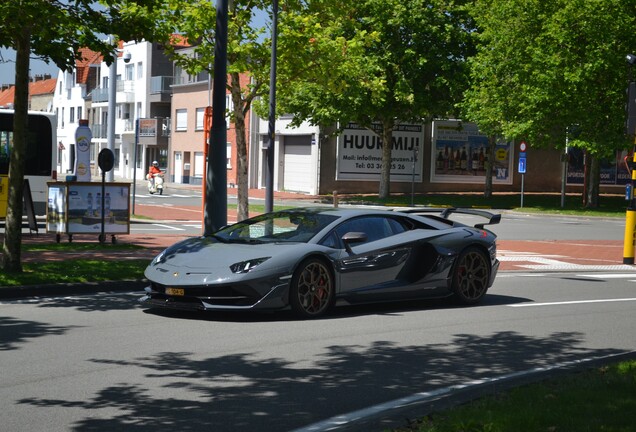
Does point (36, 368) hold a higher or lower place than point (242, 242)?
lower

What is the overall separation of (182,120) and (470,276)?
2402 inches

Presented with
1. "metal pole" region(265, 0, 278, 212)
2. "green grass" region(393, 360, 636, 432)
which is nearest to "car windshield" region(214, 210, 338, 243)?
"green grass" region(393, 360, 636, 432)

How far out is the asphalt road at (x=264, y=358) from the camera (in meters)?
6.66

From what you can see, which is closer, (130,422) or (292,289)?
(130,422)

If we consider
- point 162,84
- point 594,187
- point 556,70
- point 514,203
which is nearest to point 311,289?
point 556,70

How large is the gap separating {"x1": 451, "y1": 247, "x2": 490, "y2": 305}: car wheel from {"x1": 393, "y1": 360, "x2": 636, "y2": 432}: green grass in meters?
5.12

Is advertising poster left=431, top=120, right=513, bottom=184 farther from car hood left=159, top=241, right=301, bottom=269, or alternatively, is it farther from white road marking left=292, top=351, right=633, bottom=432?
white road marking left=292, top=351, right=633, bottom=432

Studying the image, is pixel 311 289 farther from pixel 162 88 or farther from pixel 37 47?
pixel 162 88

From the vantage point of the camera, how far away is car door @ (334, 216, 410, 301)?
1155cm

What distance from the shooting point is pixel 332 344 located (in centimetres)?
956

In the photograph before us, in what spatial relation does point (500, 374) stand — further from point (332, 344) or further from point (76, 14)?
point (76, 14)

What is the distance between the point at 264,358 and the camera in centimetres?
874

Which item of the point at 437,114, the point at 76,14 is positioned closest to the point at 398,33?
the point at 437,114

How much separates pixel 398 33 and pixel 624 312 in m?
37.8
